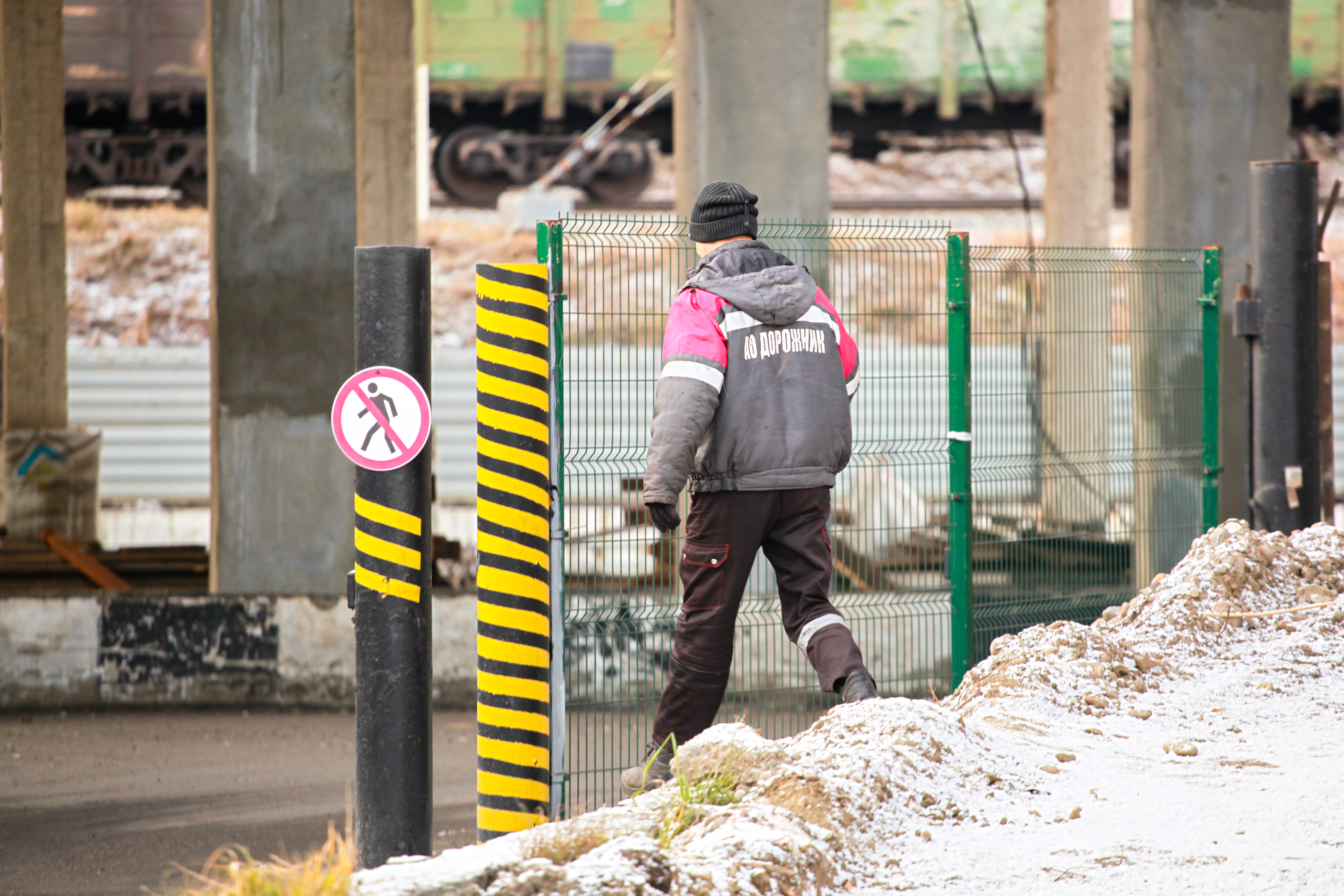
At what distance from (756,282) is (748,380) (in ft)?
1.19

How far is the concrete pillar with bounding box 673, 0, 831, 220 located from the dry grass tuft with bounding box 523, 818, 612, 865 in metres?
6.20

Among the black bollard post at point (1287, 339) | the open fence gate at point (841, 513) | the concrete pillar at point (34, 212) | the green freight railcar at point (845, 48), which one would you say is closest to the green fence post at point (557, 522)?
the open fence gate at point (841, 513)

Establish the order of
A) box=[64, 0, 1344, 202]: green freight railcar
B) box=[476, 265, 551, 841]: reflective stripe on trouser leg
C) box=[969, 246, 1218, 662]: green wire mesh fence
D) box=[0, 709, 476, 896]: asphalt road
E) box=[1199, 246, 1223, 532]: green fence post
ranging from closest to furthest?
box=[476, 265, 551, 841]: reflective stripe on trouser leg
box=[0, 709, 476, 896]: asphalt road
box=[969, 246, 1218, 662]: green wire mesh fence
box=[1199, 246, 1223, 532]: green fence post
box=[64, 0, 1344, 202]: green freight railcar

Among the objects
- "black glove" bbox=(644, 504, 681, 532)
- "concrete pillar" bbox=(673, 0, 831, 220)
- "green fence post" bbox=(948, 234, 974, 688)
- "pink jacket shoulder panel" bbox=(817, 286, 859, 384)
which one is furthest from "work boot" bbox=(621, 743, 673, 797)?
"concrete pillar" bbox=(673, 0, 831, 220)

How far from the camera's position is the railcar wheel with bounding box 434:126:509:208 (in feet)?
81.6

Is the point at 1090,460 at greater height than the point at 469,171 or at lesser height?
lesser

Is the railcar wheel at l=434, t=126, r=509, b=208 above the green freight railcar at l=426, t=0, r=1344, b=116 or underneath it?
underneath

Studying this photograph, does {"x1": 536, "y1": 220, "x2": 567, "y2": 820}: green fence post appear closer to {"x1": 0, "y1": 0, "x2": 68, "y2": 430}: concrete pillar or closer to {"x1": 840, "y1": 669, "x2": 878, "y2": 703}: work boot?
{"x1": 840, "y1": 669, "x2": 878, "y2": 703}: work boot

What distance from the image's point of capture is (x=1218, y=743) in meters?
4.89

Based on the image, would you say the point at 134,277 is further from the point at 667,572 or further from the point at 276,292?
the point at 667,572

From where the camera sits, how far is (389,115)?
1442cm

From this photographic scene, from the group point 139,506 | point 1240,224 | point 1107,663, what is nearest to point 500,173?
point 139,506

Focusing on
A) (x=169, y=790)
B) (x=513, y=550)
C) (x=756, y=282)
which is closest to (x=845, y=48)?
(x=169, y=790)

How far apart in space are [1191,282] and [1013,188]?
27.8 m
